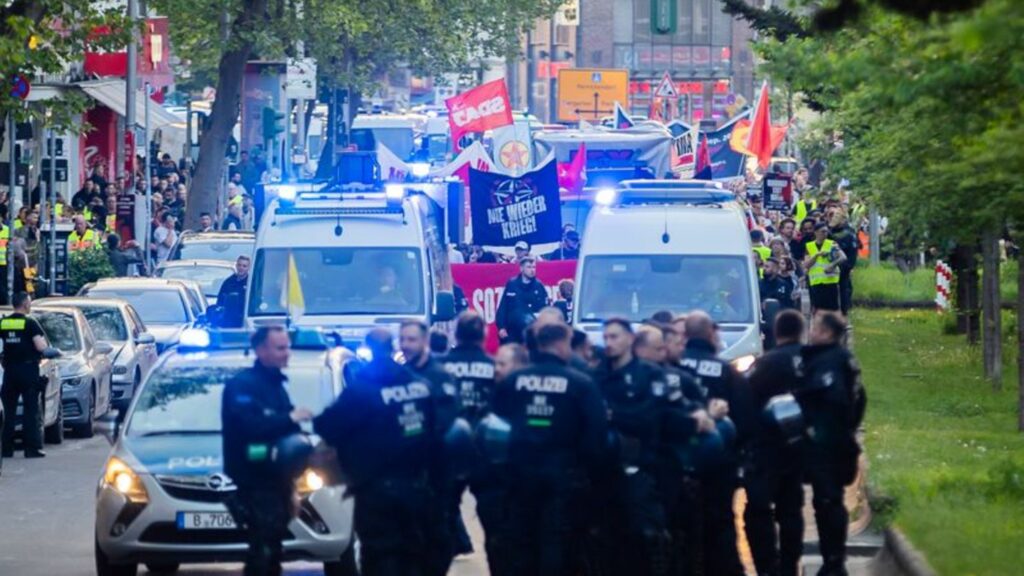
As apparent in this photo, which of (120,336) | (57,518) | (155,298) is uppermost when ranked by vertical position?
(155,298)

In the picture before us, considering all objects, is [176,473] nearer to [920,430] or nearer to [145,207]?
[920,430]

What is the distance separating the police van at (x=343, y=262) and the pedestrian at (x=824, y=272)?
10.1 m

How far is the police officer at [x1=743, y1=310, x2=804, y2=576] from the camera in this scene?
43.3 feet

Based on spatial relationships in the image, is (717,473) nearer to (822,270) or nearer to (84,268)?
(822,270)

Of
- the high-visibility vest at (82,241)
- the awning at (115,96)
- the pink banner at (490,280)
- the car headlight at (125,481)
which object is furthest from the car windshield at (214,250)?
the car headlight at (125,481)

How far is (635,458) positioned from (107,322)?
15273mm

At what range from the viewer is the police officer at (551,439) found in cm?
1151

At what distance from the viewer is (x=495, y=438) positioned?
455 inches

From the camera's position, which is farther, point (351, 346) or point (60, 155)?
point (60, 155)

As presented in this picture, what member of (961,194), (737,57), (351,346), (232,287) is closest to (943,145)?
(961,194)

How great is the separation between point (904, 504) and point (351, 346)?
591 cm

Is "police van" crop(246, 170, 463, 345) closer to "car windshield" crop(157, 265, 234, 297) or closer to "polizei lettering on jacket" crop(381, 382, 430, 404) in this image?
"polizei lettering on jacket" crop(381, 382, 430, 404)

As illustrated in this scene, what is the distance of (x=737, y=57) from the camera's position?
11838cm

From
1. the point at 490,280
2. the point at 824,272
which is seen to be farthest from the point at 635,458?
the point at 824,272
